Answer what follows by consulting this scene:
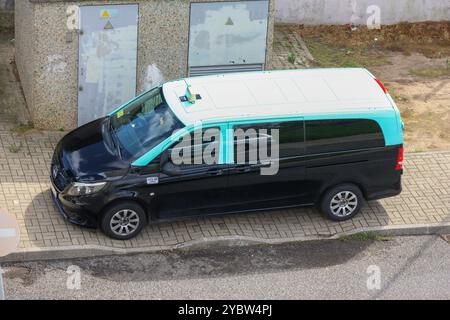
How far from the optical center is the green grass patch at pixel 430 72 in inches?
711

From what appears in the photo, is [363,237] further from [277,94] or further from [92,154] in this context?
[92,154]

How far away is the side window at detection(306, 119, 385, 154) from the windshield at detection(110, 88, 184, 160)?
5.75ft

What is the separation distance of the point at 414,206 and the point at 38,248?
5.32 metres

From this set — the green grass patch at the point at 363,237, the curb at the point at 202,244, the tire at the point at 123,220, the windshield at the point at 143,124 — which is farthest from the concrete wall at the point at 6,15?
the green grass patch at the point at 363,237

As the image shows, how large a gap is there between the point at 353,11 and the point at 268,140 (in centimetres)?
738

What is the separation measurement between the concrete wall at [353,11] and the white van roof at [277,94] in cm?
550

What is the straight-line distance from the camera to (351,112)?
1300cm

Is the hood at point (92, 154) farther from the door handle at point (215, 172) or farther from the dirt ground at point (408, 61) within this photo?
the dirt ground at point (408, 61)

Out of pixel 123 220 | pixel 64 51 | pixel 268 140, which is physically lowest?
pixel 123 220

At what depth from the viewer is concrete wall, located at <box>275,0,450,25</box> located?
19.1 m

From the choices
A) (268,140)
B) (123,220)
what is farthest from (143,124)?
(268,140)

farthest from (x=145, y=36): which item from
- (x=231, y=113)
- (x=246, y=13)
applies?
(x=231, y=113)

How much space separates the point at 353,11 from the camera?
63.7 feet
